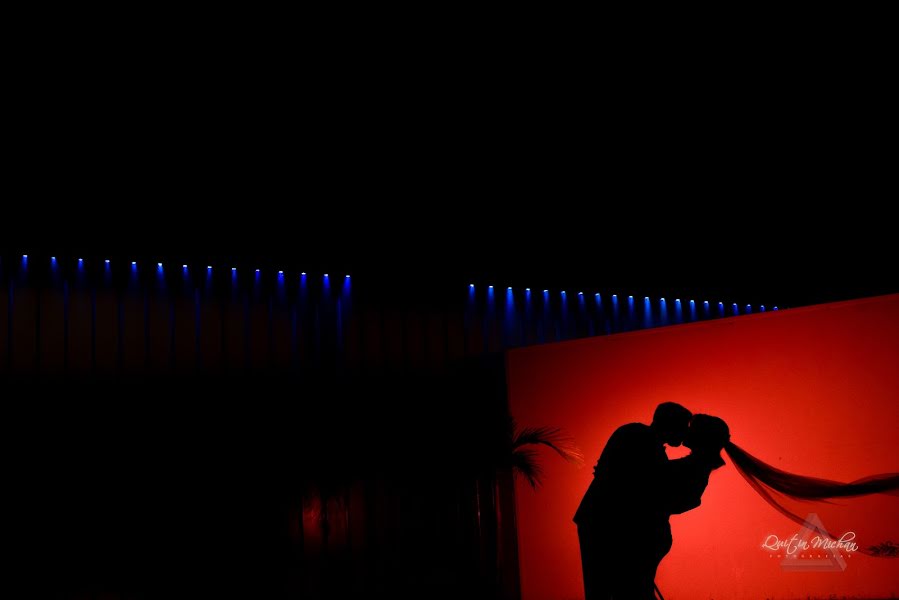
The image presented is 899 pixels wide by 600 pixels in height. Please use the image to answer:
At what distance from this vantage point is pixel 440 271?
35.4 ft

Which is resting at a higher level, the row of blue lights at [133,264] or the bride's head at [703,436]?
the row of blue lights at [133,264]

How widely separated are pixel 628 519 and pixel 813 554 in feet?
8.79

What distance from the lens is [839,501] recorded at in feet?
24.6

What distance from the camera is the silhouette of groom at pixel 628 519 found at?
5.93 meters

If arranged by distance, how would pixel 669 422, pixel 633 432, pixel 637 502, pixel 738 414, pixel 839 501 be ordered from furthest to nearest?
pixel 738 414 < pixel 839 501 < pixel 669 422 < pixel 633 432 < pixel 637 502

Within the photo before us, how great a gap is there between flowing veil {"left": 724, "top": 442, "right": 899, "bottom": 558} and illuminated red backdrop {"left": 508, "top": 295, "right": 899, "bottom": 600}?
67 mm

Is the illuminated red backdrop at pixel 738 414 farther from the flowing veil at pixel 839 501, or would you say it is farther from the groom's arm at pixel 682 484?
the groom's arm at pixel 682 484

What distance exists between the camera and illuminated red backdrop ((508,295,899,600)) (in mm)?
7465

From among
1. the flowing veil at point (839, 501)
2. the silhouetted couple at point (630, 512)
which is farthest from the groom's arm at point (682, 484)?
the flowing veil at point (839, 501)

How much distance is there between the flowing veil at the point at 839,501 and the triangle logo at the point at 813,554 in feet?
0.07

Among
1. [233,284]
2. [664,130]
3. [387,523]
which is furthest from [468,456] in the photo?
[664,130]

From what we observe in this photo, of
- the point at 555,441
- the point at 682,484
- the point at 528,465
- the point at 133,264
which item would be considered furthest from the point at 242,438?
the point at 682,484

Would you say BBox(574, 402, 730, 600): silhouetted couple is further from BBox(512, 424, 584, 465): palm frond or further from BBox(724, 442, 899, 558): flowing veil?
BBox(512, 424, 584, 465): palm frond

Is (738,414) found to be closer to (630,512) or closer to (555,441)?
(555,441)
